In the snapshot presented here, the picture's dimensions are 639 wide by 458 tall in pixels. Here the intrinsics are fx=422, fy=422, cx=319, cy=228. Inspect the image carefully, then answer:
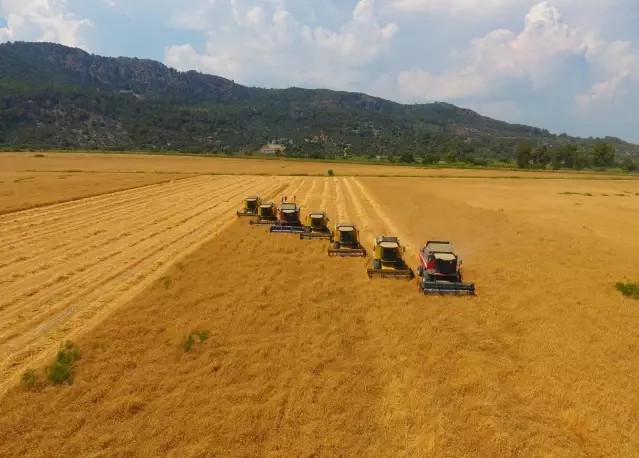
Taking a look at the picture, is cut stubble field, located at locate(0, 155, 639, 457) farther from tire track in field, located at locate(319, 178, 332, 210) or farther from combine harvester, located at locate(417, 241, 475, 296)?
tire track in field, located at locate(319, 178, 332, 210)

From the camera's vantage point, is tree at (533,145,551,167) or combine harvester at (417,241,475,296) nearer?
combine harvester at (417,241,475,296)

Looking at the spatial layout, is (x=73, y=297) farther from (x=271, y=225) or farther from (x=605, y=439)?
(x=605, y=439)

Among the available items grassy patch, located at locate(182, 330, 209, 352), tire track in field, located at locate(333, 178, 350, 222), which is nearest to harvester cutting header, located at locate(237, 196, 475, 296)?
grassy patch, located at locate(182, 330, 209, 352)

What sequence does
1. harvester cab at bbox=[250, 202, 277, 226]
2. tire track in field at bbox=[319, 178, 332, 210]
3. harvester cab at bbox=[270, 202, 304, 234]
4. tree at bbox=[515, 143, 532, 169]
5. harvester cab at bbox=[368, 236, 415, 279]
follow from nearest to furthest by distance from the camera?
harvester cab at bbox=[368, 236, 415, 279] → harvester cab at bbox=[270, 202, 304, 234] → harvester cab at bbox=[250, 202, 277, 226] → tire track in field at bbox=[319, 178, 332, 210] → tree at bbox=[515, 143, 532, 169]

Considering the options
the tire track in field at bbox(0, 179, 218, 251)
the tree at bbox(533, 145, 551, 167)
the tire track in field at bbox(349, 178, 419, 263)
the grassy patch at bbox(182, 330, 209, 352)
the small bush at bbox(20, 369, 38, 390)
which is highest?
the tree at bbox(533, 145, 551, 167)

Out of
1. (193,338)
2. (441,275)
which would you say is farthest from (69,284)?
(441,275)

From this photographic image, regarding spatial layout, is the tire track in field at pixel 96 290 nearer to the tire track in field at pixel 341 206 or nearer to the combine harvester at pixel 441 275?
the tire track in field at pixel 341 206

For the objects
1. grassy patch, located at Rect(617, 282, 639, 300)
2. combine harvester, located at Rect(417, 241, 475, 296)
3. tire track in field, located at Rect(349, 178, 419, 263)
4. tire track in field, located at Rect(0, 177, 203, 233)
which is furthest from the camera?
tire track in field, located at Rect(0, 177, 203, 233)
